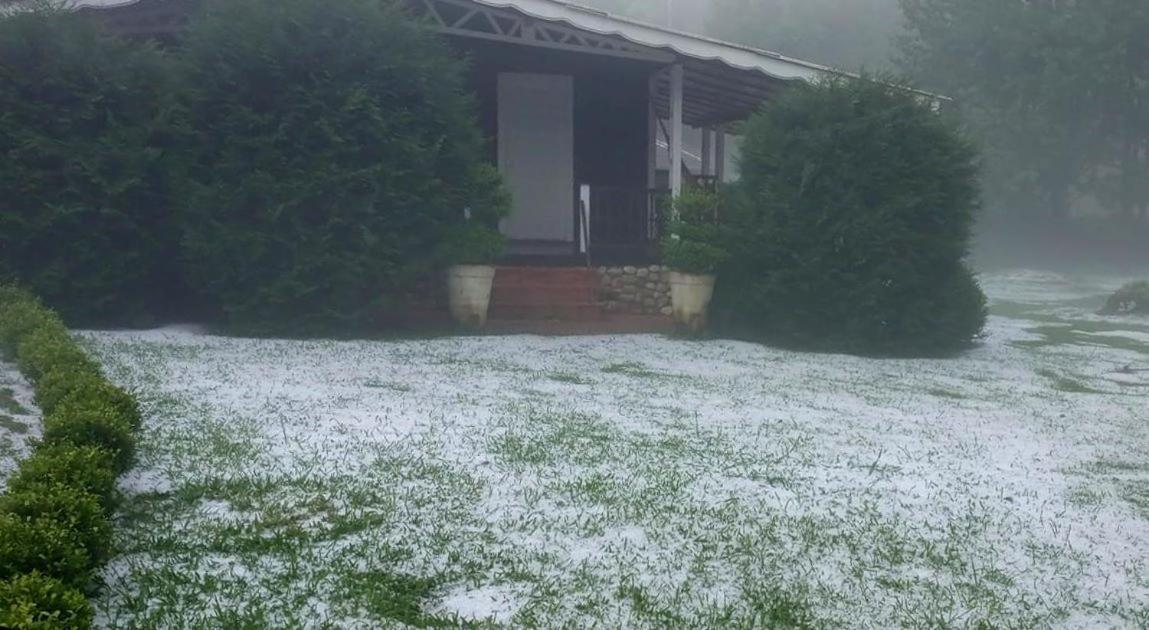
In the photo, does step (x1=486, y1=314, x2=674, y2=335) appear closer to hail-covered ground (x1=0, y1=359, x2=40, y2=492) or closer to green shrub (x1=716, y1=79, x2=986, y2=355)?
green shrub (x1=716, y1=79, x2=986, y2=355)

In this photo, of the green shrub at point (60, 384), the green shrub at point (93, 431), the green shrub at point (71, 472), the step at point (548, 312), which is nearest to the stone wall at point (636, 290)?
the step at point (548, 312)

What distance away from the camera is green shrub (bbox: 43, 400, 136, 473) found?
466 cm

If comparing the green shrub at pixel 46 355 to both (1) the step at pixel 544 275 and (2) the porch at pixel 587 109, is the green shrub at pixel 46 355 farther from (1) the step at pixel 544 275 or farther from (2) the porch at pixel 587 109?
(2) the porch at pixel 587 109

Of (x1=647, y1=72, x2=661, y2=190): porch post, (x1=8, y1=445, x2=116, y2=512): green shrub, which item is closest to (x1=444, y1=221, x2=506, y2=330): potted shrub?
(x1=647, y1=72, x2=661, y2=190): porch post

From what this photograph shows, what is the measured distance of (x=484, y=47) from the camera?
1426cm

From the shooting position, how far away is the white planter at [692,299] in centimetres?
1191

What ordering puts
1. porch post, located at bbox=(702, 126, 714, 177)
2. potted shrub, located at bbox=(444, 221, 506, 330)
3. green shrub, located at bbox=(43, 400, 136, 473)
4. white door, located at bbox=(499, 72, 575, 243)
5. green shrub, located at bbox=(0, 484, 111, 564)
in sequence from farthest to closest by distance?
porch post, located at bbox=(702, 126, 714, 177), white door, located at bbox=(499, 72, 575, 243), potted shrub, located at bbox=(444, 221, 506, 330), green shrub, located at bbox=(43, 400, 136, 473), green shrub, located at bbox=(0, 484, 111, 564)

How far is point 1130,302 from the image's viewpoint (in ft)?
65.3

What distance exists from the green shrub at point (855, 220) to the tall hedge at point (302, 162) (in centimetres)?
388

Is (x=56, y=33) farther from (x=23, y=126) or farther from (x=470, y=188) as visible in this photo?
(x=470, y=188)

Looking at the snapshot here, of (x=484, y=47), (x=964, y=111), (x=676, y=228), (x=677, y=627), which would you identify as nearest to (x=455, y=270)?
(x=676, y=228)

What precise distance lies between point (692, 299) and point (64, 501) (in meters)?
8.85

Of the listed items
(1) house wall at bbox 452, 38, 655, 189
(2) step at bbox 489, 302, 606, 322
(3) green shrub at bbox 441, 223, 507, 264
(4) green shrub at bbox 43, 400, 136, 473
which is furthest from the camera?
(1) house wall at bbox 452, 38, 655, 189

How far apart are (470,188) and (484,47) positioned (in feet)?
13.0
